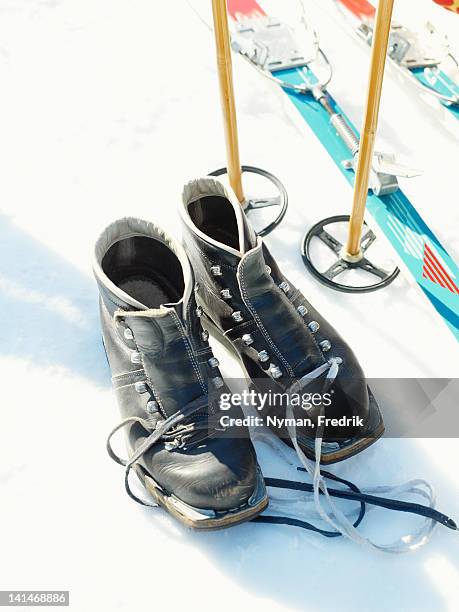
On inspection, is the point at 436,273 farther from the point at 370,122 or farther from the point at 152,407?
the point at 152,407

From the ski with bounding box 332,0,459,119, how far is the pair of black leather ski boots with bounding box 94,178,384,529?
100cm

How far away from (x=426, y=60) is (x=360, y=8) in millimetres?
361

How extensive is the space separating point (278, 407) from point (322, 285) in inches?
16.2

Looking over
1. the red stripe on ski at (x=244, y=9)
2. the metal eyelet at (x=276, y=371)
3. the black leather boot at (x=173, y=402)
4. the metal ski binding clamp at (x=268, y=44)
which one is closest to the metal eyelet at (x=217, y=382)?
the black leather boot at (x=173, y=402)

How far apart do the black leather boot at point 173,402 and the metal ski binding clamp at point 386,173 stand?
60 centimetres

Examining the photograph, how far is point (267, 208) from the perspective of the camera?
1.81 m

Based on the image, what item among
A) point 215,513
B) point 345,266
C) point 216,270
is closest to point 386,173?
point 345,266

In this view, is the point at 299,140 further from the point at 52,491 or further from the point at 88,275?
the point at 52,491

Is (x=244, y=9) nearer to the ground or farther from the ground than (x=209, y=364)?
farther from the ground

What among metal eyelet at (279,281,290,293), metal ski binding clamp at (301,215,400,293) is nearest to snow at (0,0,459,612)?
metal ski binding clamp at (301,215,400,293)

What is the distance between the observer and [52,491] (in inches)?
51.3

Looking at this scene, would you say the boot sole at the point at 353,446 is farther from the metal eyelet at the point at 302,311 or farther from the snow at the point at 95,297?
the metal eyelet at the point at 302,311

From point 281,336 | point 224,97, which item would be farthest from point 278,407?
point 224,97

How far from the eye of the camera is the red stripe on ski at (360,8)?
2.26 metres
